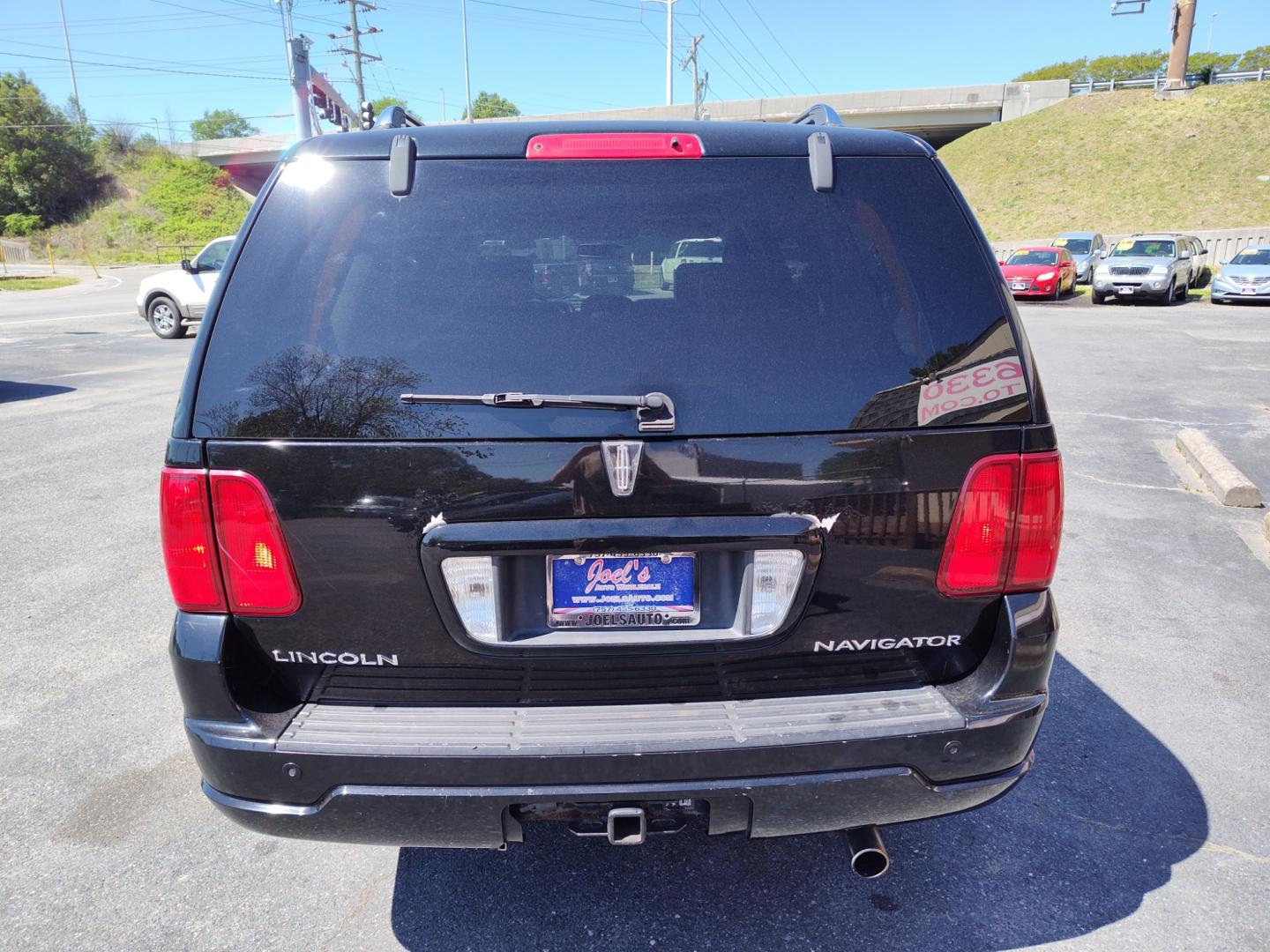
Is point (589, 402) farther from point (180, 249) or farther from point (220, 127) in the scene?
point (220, 127)

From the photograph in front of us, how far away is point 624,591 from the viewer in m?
1.99

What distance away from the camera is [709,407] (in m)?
1.93

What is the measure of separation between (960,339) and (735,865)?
173 centimetres

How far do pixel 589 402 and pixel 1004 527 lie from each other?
1.03m

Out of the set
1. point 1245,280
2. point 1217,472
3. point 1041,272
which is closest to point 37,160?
point 1041,272

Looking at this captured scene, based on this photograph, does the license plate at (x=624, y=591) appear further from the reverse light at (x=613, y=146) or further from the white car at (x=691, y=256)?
the reverse light at (x=613, y=146)

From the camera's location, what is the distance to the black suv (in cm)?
192

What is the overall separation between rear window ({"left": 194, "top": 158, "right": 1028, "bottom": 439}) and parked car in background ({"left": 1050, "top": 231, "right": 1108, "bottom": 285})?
31.6 m

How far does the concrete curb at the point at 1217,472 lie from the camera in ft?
21.4

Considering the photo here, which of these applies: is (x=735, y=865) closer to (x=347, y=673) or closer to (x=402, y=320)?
(x=347, y=673)

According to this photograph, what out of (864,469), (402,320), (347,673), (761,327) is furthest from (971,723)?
(402,320)

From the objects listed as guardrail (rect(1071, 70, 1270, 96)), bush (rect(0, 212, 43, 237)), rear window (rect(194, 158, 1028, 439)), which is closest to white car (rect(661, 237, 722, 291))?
rear window (rect(194, 158, 1028, 439))

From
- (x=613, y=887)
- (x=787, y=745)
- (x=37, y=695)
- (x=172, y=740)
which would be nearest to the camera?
(x=787, y=745)

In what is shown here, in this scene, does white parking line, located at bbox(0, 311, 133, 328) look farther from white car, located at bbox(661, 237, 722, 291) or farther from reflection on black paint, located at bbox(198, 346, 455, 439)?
white car, located at bbox(661, 237, 722, 291)
